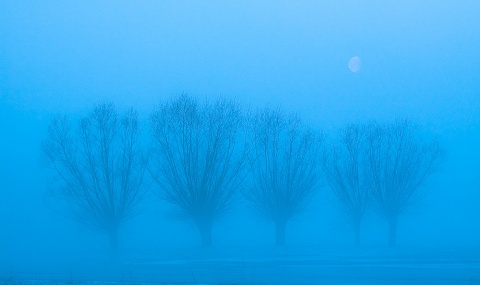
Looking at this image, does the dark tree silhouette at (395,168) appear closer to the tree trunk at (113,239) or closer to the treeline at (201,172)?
the treeline at (201,172)

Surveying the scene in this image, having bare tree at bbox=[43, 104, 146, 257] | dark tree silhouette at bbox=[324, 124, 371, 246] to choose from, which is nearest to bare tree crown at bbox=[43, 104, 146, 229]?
bare tree at bbox=[43, 104, 146, 257]

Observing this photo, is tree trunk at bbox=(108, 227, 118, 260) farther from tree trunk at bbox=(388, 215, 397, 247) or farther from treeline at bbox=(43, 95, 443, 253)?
tree trunk at bbox=(388, 215, 397, 247)

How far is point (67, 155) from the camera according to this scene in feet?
122

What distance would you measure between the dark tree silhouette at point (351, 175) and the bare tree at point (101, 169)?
52.8ft

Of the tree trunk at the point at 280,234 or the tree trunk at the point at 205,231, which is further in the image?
the tree trunk at the point at 280,234

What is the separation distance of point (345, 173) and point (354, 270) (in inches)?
816

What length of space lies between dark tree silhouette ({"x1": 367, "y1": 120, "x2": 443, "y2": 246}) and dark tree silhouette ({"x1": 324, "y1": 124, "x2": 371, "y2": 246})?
2.50 feet

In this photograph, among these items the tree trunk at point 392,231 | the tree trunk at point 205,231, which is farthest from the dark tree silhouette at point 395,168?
the tree trunk at point 205,231

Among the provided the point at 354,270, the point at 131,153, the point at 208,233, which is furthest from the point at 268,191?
the point at 354,270

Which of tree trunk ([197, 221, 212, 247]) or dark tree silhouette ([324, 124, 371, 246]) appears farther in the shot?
dark tree silhouette ([324, 124, 371, 246])

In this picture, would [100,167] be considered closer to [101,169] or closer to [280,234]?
[101,169]

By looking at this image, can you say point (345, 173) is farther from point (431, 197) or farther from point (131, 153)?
point (431, 197)

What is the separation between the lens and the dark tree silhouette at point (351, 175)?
43.8m

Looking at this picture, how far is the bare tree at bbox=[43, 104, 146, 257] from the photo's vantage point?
1460 inches
